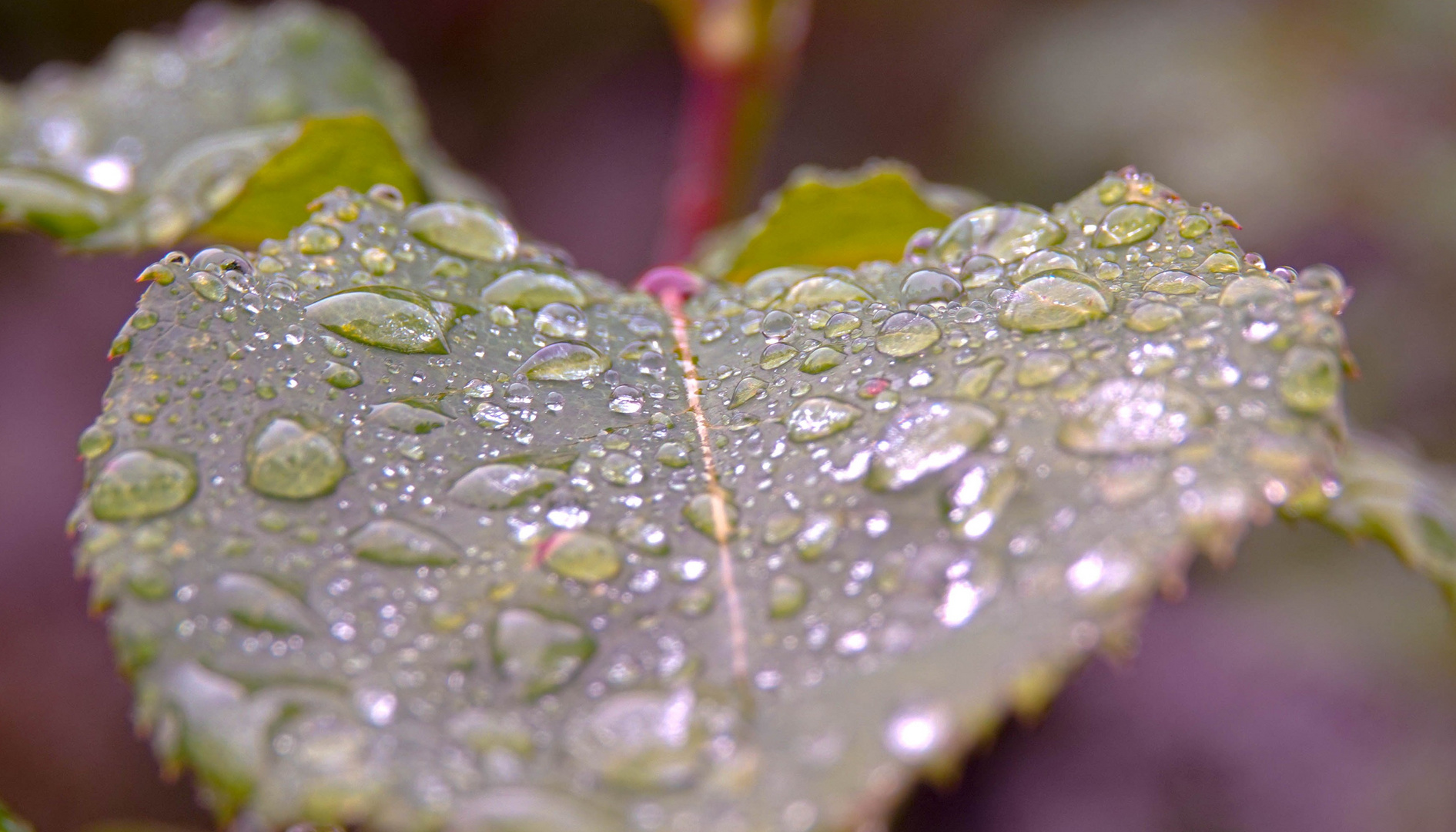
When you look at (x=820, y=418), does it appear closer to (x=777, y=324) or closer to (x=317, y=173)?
(x=777, y=324)

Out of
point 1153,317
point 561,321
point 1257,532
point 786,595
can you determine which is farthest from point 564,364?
point 1257,532

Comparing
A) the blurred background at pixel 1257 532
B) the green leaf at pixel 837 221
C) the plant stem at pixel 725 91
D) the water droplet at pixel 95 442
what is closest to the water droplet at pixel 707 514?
the water droplet at pixel 95 442

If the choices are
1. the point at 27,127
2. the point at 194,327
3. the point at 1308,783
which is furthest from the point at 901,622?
the point at 1308,783

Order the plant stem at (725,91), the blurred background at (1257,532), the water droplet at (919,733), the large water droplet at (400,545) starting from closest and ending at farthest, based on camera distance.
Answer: the water droplet at (919,733) → the large water droplet at (400,545) → the plant stem at (725,91) → the blurred background at (1257,532)

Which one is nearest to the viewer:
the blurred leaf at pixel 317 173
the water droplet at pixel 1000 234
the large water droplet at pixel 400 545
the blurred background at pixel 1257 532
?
the large water droplet at pixel 400 545

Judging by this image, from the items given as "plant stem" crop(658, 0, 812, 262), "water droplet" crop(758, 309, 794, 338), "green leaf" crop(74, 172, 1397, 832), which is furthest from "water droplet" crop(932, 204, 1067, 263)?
"plant stem" crop(658, 0, 812, 262)

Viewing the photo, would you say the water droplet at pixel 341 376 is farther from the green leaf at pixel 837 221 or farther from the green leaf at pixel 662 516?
the green leaf at pixel 837 221

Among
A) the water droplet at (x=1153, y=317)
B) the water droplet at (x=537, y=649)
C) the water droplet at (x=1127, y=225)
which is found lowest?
the water droplet at (x=537, y=649)
